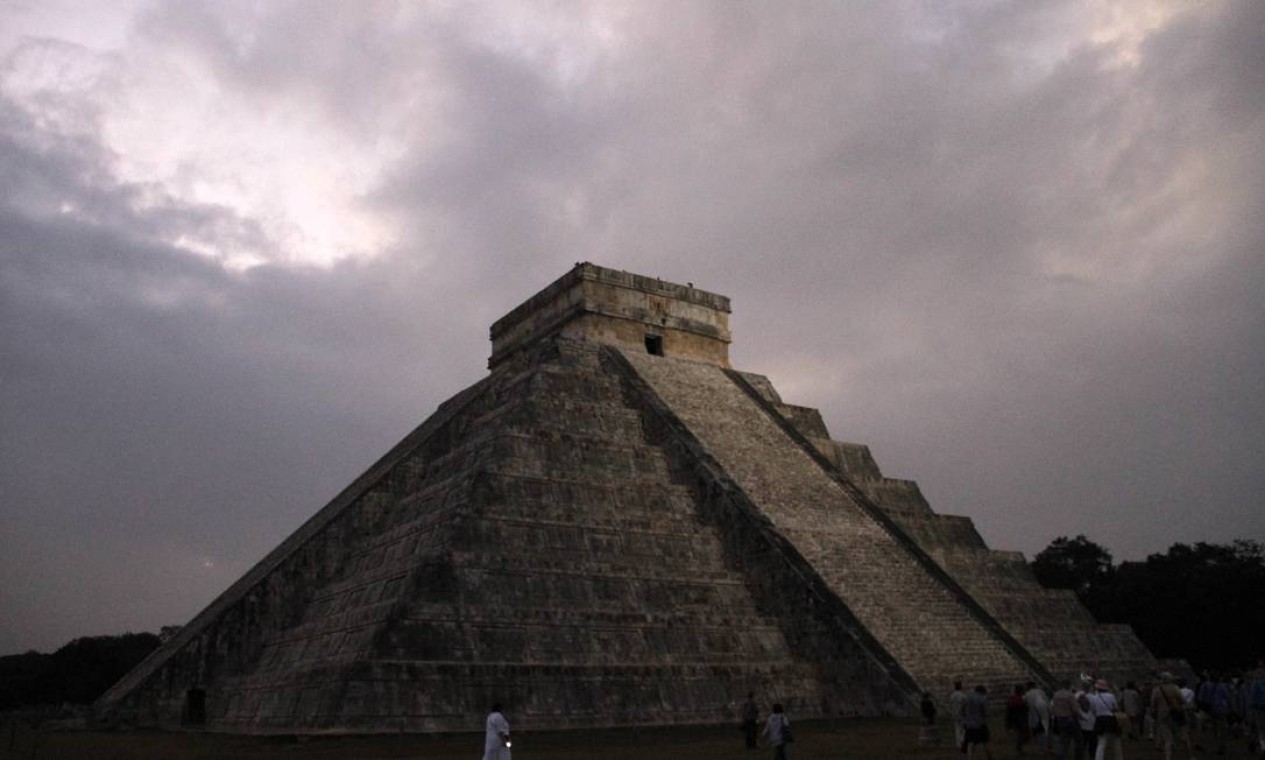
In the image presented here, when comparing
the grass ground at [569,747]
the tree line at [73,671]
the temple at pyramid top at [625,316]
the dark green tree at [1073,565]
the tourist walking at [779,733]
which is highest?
the temple at pyramid top at [625,316]

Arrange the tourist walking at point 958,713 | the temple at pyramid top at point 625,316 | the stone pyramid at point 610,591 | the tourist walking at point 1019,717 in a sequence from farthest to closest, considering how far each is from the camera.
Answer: the temple at pyramid top at point 625,316 → the stone pyramid at point 610,591 → the tourist walking at point 1019,717 → the tourist walking at point 958,713

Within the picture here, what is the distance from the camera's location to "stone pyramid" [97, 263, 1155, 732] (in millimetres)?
15211

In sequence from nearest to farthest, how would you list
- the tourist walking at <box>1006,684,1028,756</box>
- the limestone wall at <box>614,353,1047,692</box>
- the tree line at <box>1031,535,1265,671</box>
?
the tourist walking at <box>1006,684,1028,756</box> < the limestone wall at <box>614,353,1047,692</box> < the tree line at <box>1031,535,1265,671</box>

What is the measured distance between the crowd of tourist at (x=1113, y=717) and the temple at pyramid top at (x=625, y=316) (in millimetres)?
14980

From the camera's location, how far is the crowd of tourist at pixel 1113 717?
1101 centimetres

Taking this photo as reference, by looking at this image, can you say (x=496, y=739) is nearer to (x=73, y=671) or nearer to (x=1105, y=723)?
(x=1105, y=723)

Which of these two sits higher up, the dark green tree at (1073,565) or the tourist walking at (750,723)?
the dark green tree at (1073,565)

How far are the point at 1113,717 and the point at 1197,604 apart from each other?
27996 millimetres

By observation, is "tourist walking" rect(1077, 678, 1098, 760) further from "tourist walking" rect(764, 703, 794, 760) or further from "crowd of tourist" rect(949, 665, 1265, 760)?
"tourist walking" rect(764, 703, 794, 760)

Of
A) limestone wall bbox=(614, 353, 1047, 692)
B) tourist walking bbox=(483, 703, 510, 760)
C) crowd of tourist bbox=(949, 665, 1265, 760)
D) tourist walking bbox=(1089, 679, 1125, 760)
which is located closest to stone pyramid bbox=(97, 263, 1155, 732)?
limestone wall bbox=(614, 353, 1047, 692)

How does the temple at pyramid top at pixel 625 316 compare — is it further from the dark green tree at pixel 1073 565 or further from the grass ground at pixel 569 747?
the dark green tree at pixel 1073 565

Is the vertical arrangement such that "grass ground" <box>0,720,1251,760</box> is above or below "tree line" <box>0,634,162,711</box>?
below

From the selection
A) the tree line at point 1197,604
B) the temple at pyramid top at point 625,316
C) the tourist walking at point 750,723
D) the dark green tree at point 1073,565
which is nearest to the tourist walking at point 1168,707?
the tourist walking at point 750,723

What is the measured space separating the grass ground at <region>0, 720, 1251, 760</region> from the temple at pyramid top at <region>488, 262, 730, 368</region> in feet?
44.1
